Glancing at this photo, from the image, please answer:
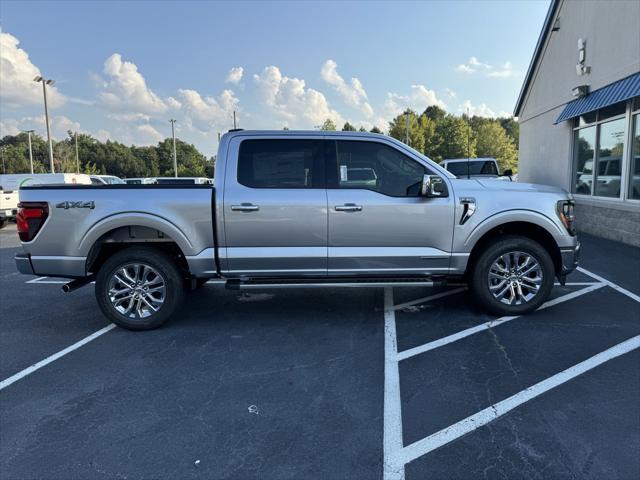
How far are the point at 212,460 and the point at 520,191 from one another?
4123 millimetres

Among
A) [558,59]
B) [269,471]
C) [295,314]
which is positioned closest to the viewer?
[269,471]

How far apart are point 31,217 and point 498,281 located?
5049 mm

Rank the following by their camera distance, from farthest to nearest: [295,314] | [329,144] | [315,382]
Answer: [295,314] < [329,144] < [315,382]

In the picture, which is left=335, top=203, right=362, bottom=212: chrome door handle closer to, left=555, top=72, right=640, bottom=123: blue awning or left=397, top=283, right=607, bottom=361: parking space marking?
left=397, top=283, right=607, bottom=361: parking space marking

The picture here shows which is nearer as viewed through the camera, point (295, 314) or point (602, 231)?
point (295, 314)

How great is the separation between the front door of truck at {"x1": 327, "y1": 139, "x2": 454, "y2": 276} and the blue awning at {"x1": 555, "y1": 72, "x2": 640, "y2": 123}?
651cm

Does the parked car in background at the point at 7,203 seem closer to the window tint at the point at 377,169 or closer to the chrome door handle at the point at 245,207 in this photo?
the chrome door handle at the point at 245,207

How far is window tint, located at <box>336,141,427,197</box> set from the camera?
4984 mm

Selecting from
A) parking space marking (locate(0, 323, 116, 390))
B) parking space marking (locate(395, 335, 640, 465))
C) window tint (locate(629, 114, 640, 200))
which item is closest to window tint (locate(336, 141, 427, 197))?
parking space marking (locate(395, 335, 640, 465))

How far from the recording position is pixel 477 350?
4.31m

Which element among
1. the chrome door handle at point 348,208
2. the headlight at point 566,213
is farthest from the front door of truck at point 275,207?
the headlight at point 566,213

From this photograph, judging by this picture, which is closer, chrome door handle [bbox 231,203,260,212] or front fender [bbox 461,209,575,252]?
chrome door handle [bbox 231,203,260,212]

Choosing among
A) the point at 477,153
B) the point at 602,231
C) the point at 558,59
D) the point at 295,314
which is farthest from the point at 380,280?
the point at 477,153

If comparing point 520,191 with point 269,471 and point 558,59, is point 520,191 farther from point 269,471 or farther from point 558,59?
point 558,59
